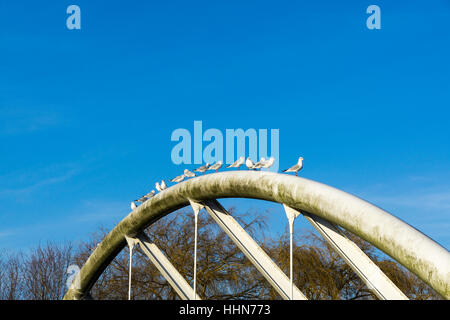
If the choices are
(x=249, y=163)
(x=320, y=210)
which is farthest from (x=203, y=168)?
(x=320, y=210)

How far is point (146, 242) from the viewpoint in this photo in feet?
51.9

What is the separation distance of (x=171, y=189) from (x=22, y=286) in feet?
72.7

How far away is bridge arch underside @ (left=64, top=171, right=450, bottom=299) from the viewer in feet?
23.6

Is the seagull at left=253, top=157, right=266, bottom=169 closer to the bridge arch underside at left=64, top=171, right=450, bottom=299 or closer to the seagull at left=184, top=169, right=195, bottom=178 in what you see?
the bridge arch underside at left=64, top=171, right=450, bottom=299

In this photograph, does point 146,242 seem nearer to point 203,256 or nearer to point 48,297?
point 203,256

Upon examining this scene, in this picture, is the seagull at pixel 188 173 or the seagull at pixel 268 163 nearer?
the seagull at pixel 268 163

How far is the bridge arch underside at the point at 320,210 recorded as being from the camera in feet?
23.6

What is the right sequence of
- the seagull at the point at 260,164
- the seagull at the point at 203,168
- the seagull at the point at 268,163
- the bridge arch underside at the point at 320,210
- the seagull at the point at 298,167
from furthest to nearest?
the seagull at the point at 203,168
the seagull at the point at 260,164
the seagull at the point at 268,163
the seagull at the point at 298,167
the bridge arch underside at the point at 320,210

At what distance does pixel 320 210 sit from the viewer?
30.7ft

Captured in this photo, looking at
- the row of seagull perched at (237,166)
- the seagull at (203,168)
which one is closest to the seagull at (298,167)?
the row of seagull perched at (237,166)

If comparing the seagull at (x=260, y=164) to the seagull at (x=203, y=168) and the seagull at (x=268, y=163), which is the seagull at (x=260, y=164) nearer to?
the seagull at (x=268, y=163)

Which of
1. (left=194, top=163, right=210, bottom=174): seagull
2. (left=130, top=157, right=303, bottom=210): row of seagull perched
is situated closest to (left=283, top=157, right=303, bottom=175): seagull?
(left=130, top=157, right=303, bottom=210): row of seagull perched
